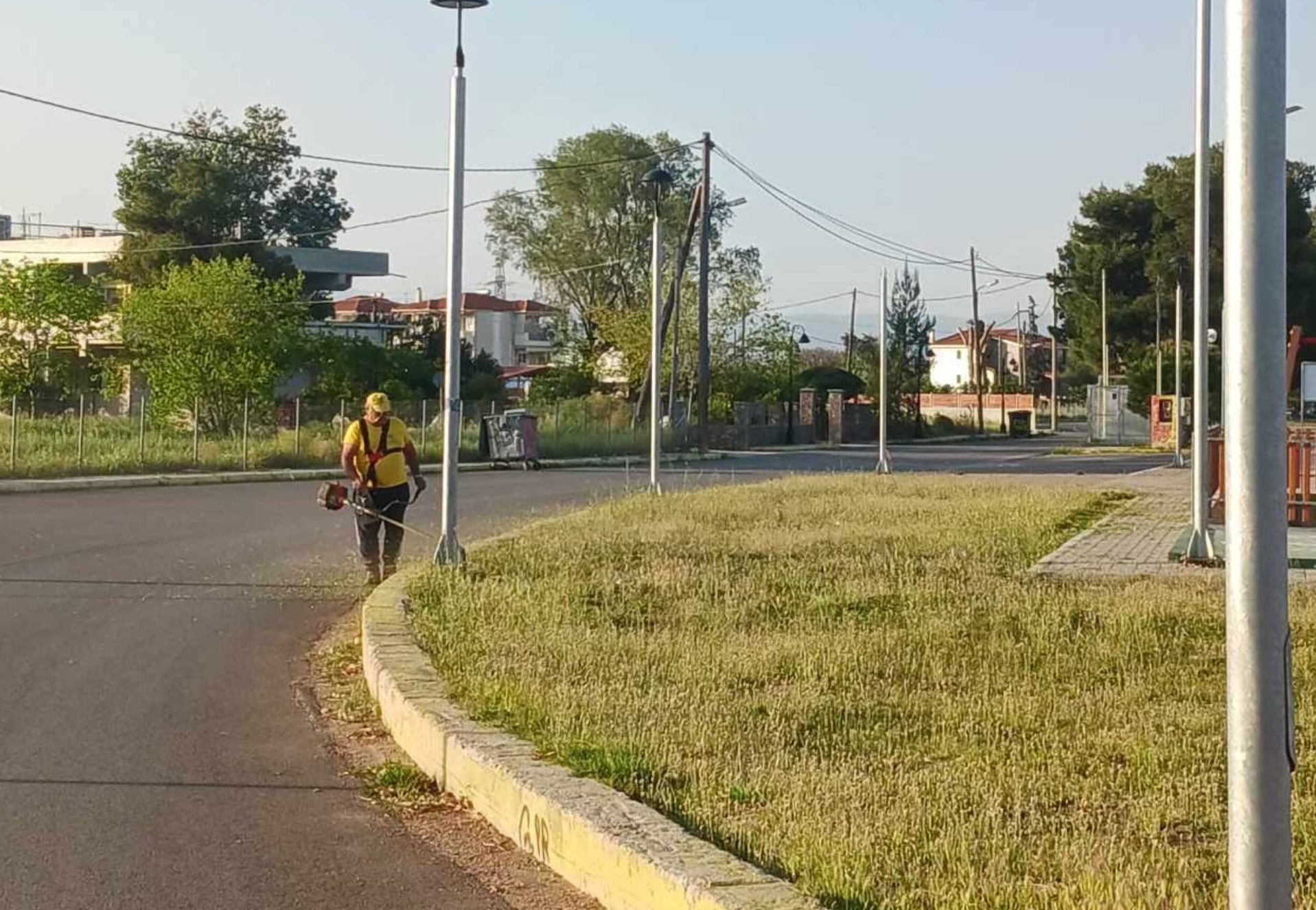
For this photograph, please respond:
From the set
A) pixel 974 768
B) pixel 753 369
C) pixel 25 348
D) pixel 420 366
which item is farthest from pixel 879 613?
pixel 753 369

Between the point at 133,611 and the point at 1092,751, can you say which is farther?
the point at 133,611

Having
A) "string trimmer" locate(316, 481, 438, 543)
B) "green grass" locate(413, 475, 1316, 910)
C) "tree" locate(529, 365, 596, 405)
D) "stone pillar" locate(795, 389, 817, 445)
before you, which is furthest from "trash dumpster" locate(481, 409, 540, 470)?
"tree" locate(529, 365, 596, 405)

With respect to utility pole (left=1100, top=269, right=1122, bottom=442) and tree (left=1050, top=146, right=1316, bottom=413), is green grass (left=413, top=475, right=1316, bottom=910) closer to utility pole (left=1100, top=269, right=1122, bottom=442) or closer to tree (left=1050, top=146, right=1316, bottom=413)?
utility pole (left=1100, top=269, right=1122, bottom=442)

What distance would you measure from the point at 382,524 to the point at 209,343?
86.2 ft

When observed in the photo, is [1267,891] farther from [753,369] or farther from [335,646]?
[753,369]

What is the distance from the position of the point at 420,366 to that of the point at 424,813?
174 feet

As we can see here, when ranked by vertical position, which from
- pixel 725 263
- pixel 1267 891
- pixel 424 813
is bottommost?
pixel 424 813

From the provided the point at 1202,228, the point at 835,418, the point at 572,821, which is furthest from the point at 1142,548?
the point at 835,418

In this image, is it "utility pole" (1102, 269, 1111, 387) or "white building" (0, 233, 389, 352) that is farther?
"white building" (0, 233, 389, 352)

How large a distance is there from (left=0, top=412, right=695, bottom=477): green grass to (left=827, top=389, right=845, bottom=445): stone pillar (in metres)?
A: 24.0

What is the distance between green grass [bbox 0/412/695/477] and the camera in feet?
103

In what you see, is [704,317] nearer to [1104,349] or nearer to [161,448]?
[161,448]

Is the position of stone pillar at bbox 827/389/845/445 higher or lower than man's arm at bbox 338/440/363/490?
higher

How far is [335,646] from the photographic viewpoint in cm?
1138
